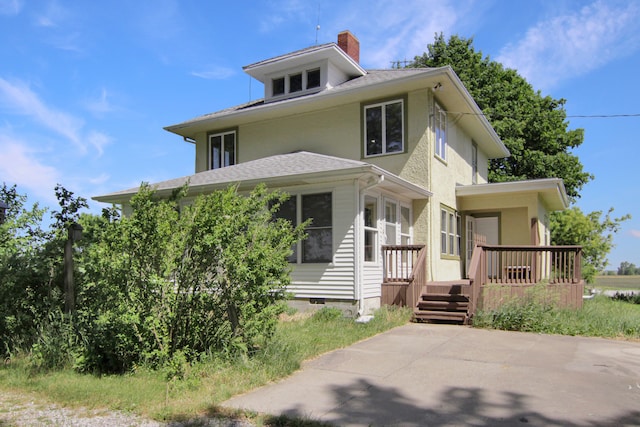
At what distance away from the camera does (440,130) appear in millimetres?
13430

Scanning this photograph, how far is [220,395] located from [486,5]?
1039 cm

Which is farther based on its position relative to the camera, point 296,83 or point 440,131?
point 296,83

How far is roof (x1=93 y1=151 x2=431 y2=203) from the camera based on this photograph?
9984mm

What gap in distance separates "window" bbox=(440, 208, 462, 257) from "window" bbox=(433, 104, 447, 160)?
5.35 feet

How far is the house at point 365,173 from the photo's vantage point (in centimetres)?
1049

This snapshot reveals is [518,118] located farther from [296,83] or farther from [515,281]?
[515,281]

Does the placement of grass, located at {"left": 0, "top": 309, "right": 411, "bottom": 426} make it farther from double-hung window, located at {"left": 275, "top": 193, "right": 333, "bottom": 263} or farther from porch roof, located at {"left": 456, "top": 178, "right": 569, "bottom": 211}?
porch roof, located at {"left": 456, "top": 178, "right": 569, "bottom": 211}

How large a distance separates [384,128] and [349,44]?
16.0 feet

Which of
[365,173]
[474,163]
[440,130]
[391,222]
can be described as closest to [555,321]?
[391,222]

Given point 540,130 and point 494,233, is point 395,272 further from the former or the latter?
point 540,130

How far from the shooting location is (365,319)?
9516 millimetres

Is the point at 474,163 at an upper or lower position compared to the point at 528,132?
lower

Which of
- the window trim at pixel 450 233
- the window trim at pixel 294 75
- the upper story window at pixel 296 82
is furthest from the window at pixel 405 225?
the upper story window at pixel 296 82

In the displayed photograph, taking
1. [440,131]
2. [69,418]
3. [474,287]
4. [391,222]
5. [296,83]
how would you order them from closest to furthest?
[69,418], [474,287], [391,222], [440,131], [296,83]
